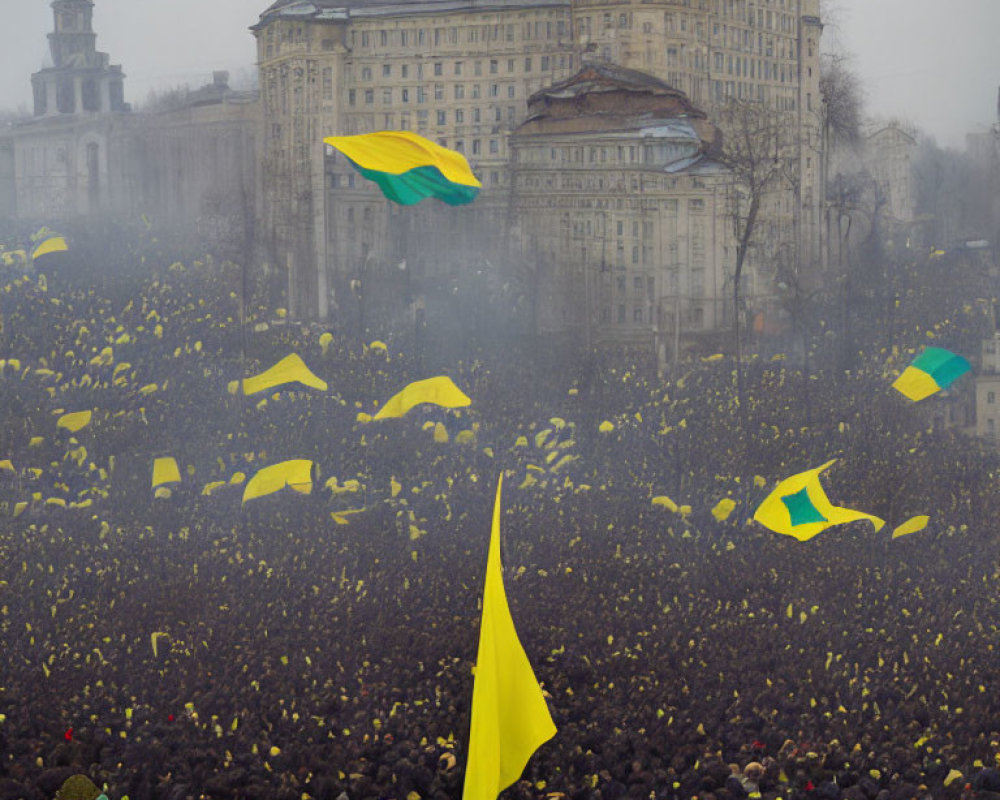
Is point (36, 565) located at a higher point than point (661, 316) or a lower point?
lower

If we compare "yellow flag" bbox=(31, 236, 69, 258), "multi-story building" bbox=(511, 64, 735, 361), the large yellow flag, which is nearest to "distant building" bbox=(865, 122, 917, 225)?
"multi-story building" bbox=(511, 64, 735, 361)

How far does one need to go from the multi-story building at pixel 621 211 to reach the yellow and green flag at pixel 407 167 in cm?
181

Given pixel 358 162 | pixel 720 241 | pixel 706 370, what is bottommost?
pixel 706 370

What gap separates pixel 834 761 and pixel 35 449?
1437 cm

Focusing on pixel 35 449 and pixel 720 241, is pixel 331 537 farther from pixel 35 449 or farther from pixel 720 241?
pixel 720 241

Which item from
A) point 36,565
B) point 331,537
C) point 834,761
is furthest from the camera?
point 331,537

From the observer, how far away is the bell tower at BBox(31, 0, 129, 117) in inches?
1281

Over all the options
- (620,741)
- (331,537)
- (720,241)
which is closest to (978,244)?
(720,241)

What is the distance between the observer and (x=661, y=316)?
2670cm

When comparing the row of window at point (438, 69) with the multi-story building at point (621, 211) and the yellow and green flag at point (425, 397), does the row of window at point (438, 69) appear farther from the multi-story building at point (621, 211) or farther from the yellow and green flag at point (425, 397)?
the yellow and green flag at point (425, 397)

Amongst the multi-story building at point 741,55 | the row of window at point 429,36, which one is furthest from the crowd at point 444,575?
the row of window at point 429,36

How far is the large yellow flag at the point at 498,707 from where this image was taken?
13.1 m

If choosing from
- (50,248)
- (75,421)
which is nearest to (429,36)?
(50,248)

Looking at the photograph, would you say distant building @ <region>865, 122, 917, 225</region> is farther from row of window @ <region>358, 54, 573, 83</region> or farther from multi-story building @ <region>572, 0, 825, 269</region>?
row of window @ <region>358, 54, 573, 83</region>
